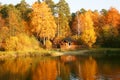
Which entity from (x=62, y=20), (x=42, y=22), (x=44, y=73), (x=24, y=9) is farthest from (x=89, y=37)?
(x=44, y=73)

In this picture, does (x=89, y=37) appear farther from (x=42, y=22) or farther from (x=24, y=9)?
(x=24, y=9)

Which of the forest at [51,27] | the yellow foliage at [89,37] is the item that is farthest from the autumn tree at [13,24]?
the yellow foliage at [89,37]

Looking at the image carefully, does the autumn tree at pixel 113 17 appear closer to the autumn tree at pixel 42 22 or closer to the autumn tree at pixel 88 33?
the autumn tree at pixel 88 33

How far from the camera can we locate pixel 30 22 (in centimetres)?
7938

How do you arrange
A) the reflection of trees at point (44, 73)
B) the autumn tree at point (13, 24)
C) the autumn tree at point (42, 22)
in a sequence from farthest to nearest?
the autumn tree at point (42, 22), the autumn tree at point (13, 24), the reflection of trees at point (44, 73)

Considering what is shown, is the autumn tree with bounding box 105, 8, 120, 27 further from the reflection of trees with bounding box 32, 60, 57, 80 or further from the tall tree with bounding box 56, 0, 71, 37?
the reflection of trees with bounding box 32, 60, 57, 80

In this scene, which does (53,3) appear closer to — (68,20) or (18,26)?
(68,20)

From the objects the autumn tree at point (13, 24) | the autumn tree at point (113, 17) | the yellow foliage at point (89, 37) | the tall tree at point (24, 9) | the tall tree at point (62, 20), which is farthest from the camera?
the tall tree at point (62, 20)

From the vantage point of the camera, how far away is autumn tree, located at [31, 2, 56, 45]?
76.2 metres

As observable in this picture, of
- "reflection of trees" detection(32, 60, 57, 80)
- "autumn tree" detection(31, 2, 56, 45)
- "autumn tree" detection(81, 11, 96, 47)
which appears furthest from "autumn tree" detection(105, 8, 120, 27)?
"reflection of trees" detection(32, 60, 57, 80)

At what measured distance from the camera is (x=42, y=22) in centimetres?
7644

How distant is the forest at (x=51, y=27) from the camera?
6719 cm

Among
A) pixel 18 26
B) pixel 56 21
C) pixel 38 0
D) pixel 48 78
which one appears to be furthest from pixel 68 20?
pixel 48 78

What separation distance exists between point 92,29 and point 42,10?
14321 mm
